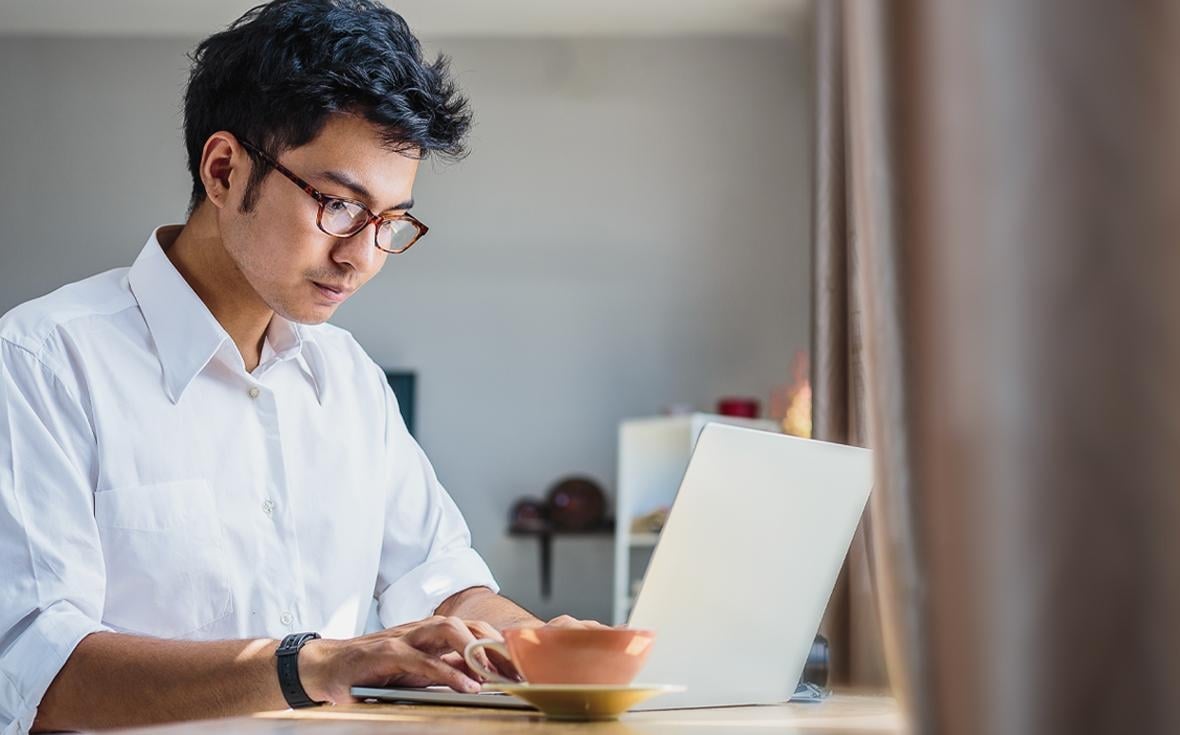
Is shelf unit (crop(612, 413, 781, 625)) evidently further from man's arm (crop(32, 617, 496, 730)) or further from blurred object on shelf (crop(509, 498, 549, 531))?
man's arm (crop(32, 617, 496, 730))

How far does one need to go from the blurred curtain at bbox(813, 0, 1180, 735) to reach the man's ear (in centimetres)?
107

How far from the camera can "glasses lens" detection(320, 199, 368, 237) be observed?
1.51 meters

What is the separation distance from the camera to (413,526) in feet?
5.73

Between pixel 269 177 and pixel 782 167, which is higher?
pixel 782 167

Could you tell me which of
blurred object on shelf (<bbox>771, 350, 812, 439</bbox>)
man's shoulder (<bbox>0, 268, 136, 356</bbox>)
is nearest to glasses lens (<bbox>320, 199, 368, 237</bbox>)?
man's shoulder (<bbox>0, 268, 136, 356</bbox>)

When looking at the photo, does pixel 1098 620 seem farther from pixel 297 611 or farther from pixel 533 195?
pixel 533 195

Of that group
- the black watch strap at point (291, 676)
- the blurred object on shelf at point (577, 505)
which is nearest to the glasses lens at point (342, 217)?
the black watch strap at point (291, 676)

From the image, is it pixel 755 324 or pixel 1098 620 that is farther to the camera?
pixel 755 324

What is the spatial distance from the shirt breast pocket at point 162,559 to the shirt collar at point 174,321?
13 centimetres

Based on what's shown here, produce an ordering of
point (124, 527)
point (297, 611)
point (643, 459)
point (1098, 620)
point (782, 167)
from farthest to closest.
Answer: point (782, 167), point (643, 459), point (297, 611), point (124, 527), point (1098, 620)

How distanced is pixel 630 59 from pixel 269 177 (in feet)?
13.0

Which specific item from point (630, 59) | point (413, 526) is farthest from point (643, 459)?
point (413, 526)

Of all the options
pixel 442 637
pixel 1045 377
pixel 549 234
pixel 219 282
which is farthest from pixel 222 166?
pixel 549 234

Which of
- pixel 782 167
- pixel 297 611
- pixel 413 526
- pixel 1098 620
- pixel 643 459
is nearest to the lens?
pixel 1098 620
